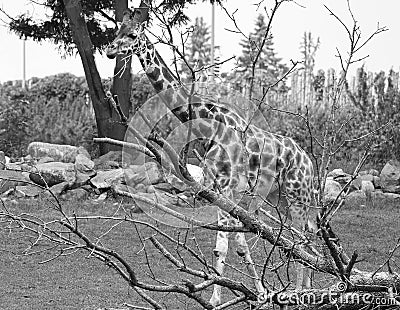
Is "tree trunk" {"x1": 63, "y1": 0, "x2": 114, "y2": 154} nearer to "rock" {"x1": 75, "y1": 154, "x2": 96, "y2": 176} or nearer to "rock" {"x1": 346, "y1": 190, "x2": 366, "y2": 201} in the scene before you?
"rock" {"x1": 75, "y1": 154, "x2": 96, "y2": 176}

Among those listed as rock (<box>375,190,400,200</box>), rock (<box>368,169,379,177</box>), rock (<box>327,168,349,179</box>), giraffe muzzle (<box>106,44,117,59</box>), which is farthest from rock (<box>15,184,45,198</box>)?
rock (<box>368,169,379,177</box>)

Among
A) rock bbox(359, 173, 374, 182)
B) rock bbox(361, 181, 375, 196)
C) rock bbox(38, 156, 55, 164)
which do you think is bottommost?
rock bbox(361, 181, 375, 196)

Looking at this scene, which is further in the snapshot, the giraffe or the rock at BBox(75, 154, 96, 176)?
the rock at BBox(75, 154, 96, 176)

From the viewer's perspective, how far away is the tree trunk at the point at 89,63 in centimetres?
1513

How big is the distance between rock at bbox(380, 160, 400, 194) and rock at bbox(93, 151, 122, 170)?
4.62 m

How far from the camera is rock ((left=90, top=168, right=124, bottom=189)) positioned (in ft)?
41.6

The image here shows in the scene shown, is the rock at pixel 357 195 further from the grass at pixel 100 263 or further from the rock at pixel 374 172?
the rock at pixel 374 172

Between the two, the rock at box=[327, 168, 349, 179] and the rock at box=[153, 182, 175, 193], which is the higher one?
the rock at box=[153, 182, 175, 193]

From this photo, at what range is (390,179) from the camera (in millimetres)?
14133

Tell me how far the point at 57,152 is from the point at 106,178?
2.44 m

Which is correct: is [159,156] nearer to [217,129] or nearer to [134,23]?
[134,23]

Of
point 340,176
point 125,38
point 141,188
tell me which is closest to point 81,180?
point 141,188

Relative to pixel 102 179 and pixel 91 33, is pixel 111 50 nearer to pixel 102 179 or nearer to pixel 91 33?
pixel 102 179

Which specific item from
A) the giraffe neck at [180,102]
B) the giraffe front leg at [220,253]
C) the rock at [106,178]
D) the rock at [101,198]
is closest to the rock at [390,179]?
the rock at [106,178]
